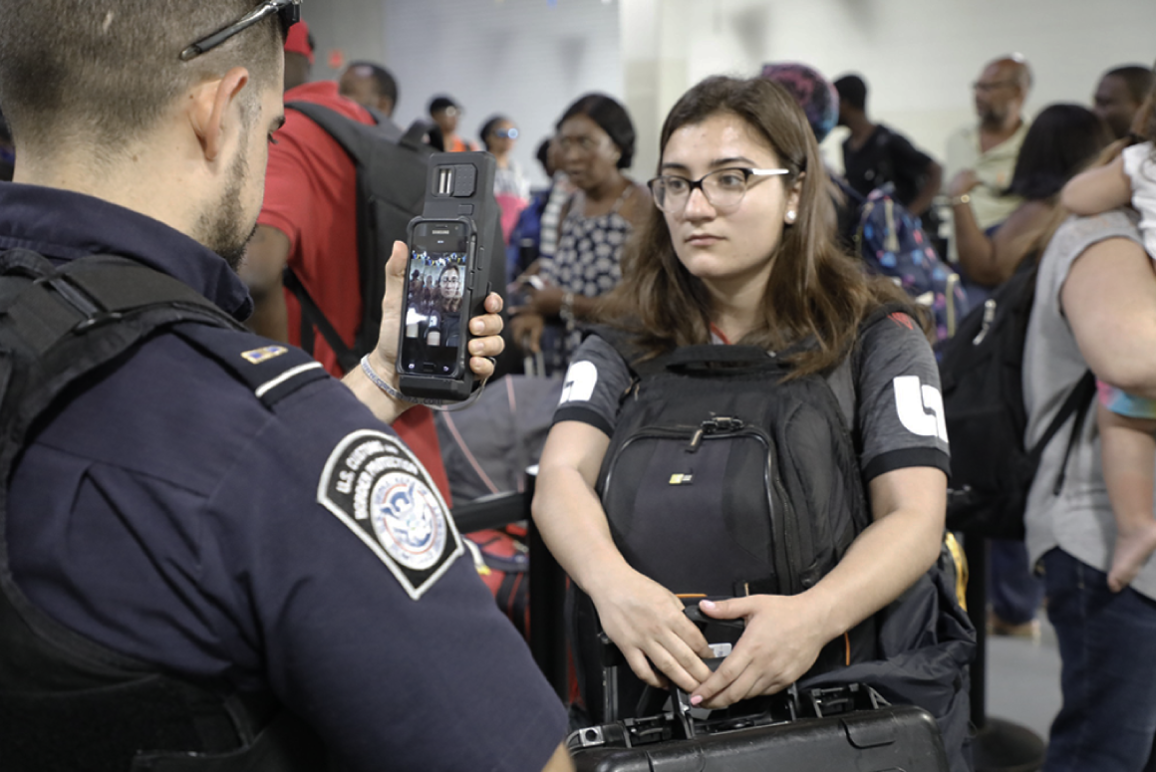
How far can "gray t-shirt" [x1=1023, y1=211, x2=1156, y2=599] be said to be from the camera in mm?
1806

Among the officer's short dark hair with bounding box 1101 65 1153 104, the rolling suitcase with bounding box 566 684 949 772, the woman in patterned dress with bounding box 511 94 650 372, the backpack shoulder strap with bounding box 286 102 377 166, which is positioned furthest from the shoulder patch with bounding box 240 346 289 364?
the officer's short dark hair with bounding box 1101 65 1153 104

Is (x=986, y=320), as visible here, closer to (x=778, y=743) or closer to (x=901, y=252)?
(x=901, y=252)

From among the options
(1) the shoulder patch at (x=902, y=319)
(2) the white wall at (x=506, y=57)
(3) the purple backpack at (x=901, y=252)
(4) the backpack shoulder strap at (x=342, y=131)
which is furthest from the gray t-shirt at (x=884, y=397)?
(2) the white wall at (x=506, y=57)

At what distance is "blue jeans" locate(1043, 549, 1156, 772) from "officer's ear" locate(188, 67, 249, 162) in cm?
167

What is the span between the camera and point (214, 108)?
0.86 meters

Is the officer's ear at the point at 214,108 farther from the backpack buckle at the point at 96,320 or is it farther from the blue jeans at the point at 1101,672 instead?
the blue jeans at the point at 1101,672

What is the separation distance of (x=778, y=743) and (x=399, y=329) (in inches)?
28.5

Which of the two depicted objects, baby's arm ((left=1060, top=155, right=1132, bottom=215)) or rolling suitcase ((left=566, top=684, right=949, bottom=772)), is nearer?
rolling suitcase ((left=566, top=684, right=949, bottom=772))

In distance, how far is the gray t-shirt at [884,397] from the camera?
5.23 feet

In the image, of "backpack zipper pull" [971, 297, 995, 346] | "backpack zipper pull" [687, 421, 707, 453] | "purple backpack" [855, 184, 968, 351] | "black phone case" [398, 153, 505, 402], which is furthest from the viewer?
"purple backpack" [855, 184, 968, 351]

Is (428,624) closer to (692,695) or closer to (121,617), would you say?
(121,617)

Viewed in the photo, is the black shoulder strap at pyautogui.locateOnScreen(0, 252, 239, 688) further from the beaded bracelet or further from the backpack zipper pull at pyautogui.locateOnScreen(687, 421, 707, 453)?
the backpack zipper pull at pyautogui.locateOnScreen(687, 421, 707, 453)

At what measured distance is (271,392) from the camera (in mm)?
749

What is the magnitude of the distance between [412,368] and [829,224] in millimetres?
1045
